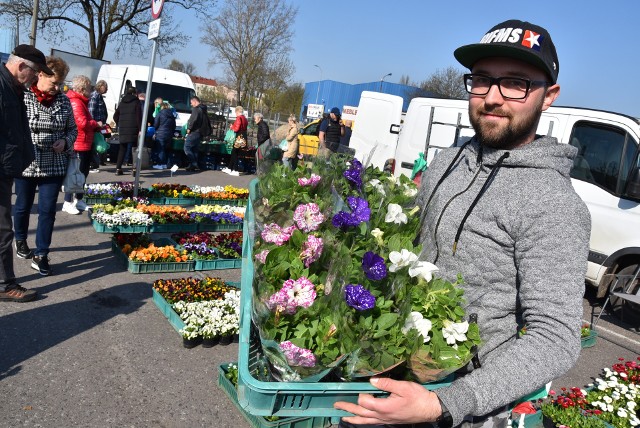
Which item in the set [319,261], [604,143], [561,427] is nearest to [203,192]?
[604,143]

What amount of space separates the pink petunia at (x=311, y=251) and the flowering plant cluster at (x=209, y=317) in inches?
118

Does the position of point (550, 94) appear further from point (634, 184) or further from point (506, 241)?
point (634, 184)

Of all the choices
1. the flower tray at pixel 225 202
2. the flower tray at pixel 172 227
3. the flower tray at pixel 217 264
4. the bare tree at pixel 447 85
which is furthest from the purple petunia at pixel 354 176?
the bare tree at pixel 447 85

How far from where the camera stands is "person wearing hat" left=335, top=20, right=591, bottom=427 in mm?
1379

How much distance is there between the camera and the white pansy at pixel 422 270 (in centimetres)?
162

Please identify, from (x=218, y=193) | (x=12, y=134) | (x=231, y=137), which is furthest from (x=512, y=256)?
(x=231, y=137)

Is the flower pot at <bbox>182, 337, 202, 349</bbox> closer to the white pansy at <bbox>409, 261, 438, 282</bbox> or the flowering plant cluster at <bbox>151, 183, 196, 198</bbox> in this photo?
the white pansy at <bbox>409, 261, 438, 282</bbox>

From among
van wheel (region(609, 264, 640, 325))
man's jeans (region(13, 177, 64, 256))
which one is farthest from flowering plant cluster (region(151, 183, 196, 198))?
van wheel (region(609, 264, 640, 325))

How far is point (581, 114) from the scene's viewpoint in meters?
7.38

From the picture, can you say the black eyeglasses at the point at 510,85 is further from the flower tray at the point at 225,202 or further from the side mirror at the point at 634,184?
the flower tray at the point at 225,202

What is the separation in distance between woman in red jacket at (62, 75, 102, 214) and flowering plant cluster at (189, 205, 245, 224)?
6.17 ft

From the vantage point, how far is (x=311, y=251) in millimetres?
1704

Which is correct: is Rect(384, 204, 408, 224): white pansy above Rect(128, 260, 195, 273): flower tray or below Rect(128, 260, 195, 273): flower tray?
above

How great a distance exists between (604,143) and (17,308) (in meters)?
7.68
